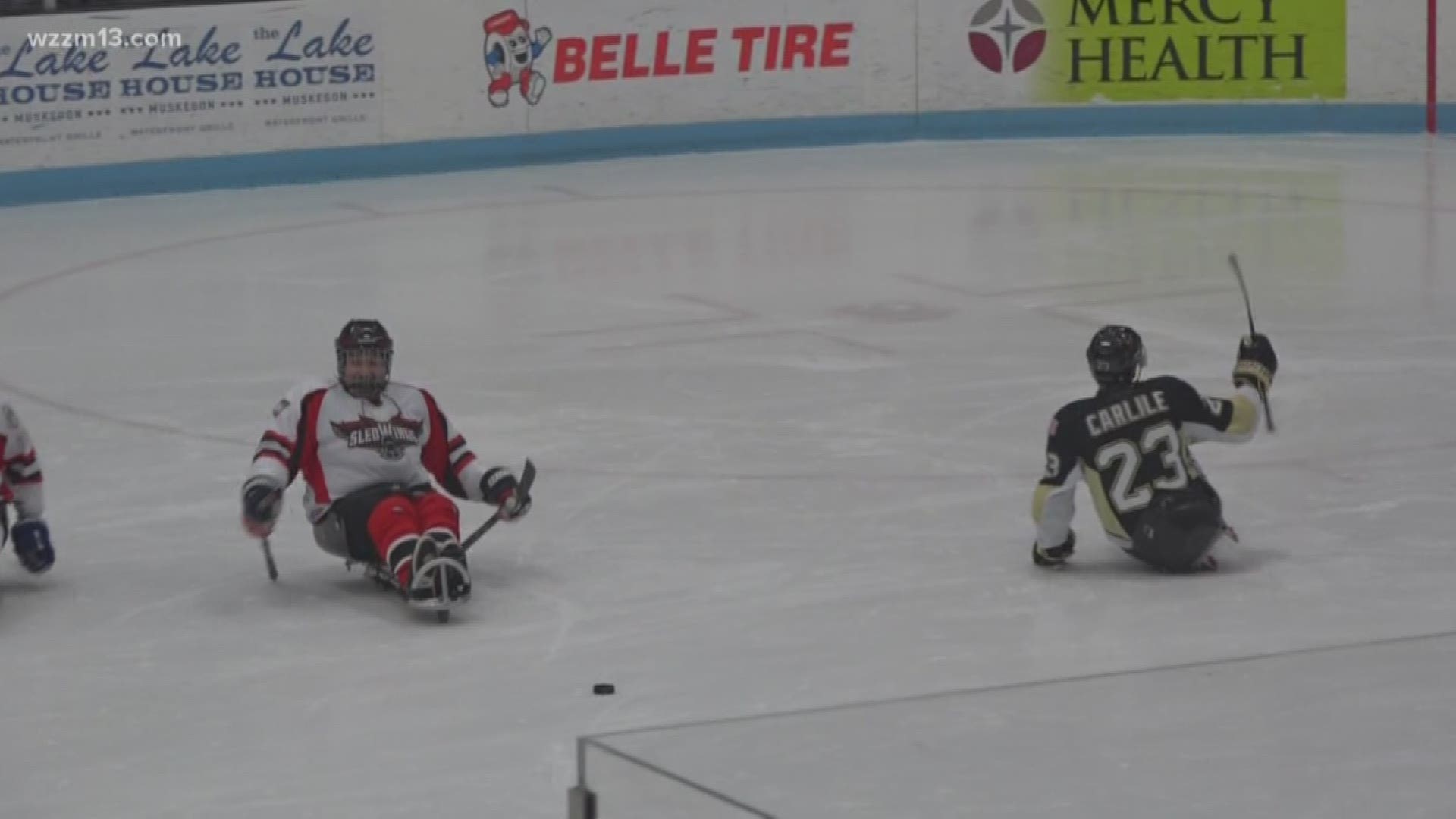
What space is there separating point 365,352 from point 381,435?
220 mm

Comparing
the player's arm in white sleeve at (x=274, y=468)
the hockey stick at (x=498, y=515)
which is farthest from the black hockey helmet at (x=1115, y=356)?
the player's arm in white sleeve at (x=274, y=468)

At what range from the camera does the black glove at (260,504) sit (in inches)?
267

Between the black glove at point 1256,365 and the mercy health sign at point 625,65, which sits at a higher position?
the mercy health sign at point 625,65

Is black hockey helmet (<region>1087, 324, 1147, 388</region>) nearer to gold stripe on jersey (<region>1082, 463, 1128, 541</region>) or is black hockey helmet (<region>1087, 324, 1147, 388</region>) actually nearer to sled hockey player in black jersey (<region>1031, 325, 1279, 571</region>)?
sled hockey player in black jersey (<region>1031, 325, 1279, 571</region>)

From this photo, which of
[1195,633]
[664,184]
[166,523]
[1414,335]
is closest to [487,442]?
[166,523]

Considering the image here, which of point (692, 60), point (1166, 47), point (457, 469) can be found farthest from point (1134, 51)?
point (457, 469)

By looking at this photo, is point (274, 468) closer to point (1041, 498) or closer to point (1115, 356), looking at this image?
point (1041, 498)

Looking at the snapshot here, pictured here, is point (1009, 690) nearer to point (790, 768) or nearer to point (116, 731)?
point (790, 768)

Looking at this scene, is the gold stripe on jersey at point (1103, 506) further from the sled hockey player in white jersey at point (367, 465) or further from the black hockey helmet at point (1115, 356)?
the sled hockey player in white jersey at point (367, 465)

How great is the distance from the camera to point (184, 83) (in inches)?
599

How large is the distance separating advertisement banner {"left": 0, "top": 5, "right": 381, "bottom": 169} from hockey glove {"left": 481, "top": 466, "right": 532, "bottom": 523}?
8.51 m

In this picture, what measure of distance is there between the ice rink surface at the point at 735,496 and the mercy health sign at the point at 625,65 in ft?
2.03

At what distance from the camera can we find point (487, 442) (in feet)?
29.3

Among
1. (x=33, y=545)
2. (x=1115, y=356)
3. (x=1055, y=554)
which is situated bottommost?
(x=1055, y=554)
